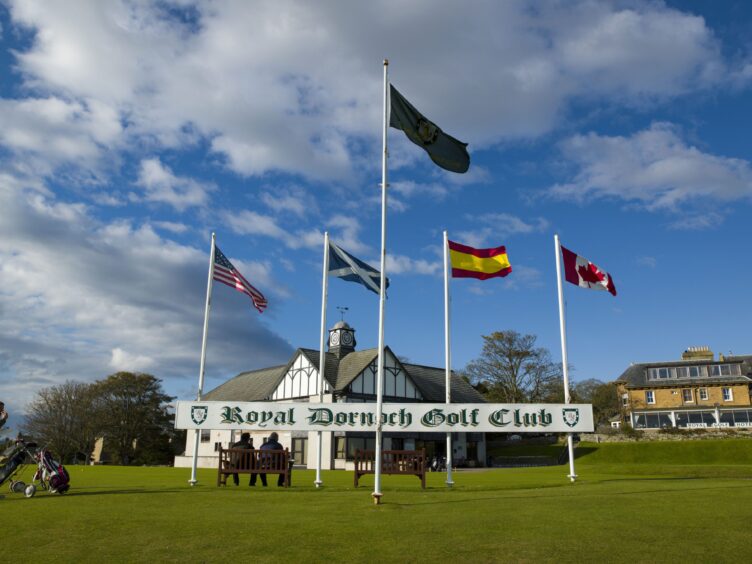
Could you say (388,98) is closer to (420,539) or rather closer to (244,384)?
(420,539)

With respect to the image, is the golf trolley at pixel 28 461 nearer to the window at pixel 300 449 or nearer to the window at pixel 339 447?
the window at pixel 339 447

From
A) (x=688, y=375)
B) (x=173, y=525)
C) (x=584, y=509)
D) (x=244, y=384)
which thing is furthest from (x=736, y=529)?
(x=688, y=375)

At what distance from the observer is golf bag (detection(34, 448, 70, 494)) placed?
1360cm

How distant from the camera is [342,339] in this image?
51312 mm

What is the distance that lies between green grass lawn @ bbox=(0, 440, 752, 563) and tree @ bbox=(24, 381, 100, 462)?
53.1m

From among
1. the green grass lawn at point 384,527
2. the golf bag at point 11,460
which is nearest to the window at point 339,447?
the green grass lawn at point 384,527

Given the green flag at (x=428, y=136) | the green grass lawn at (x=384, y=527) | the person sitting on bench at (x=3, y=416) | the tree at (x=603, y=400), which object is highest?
the green flag at (x=428, y=136)

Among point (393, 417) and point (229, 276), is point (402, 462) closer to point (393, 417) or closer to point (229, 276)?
point (393, 417)

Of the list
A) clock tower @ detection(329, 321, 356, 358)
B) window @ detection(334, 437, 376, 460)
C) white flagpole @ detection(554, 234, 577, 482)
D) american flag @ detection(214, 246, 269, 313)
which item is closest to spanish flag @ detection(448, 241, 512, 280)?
white flagpole @ detection(554, 234, 577, 482)

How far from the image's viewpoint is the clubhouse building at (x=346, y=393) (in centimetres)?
4331

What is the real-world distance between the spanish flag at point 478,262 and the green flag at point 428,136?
400cm

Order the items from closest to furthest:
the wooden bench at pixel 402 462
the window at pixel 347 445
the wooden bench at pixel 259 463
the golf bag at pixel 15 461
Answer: the golf bag at pixel 15 461 < the wooden bench at pixel 402 462 < the wooden bench at pixel 259 463 < the window at pixel 347 445

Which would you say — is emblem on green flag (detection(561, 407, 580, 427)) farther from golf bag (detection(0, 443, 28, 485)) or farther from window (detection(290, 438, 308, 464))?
window (detection(290, 438, 308, 464))

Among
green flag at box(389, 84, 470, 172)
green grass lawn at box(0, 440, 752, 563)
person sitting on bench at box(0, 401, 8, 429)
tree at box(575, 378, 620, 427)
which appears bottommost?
green grass lawn at box(0, 440, 752, 563)
